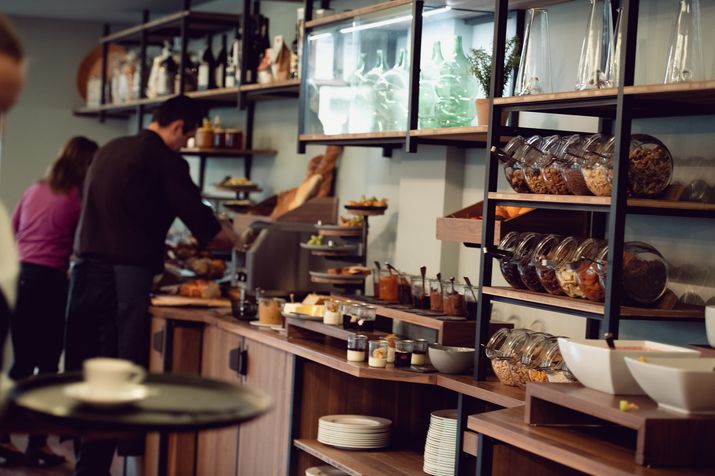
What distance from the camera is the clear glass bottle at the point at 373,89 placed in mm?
4234

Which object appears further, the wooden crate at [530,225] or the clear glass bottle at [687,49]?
the wooden crate at [530,225]

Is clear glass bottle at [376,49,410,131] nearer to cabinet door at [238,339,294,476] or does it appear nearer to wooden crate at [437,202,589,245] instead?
wooden crate at [437,202,589,245]

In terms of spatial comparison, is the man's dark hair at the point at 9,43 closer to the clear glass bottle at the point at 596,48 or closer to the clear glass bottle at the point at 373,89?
the clear glass bottle at the point at 596,48

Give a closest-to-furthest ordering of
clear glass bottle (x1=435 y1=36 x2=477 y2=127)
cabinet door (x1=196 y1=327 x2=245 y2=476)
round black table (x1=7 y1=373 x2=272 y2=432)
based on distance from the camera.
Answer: round black table (x1=7 y1=373 x2=272 y2=432) < clear glass bottle (x1=435 y1=36 x2=477 y2=127) < cabinet door (x1=196 y1=327 x2=245 y2=476)

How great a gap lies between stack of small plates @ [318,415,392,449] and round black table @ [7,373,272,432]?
6.74 ft

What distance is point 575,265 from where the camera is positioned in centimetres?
303

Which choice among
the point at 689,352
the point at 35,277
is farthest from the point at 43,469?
the point at 689,352

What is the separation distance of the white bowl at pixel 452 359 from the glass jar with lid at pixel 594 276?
606mm

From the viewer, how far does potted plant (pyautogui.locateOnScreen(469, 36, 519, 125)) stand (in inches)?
141

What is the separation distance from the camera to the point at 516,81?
3.45 metres

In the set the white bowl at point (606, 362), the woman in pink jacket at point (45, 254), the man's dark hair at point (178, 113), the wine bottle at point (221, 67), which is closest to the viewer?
the white bowl at point (606, 362)

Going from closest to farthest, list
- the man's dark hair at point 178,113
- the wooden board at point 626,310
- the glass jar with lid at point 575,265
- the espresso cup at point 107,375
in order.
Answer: the espresso cup at point 107,375 < the wooden board at point 626,310 < the glass jar with lid at point 575,265 < the man's dark hair at point 178,113

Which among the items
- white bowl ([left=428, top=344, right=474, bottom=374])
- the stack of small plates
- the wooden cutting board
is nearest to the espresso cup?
white bowl ([left=428, top=344, right=474, bottom=374])

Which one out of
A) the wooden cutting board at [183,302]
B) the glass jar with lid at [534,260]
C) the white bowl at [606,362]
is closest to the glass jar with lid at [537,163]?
the glass jar with lid at [534,260]
